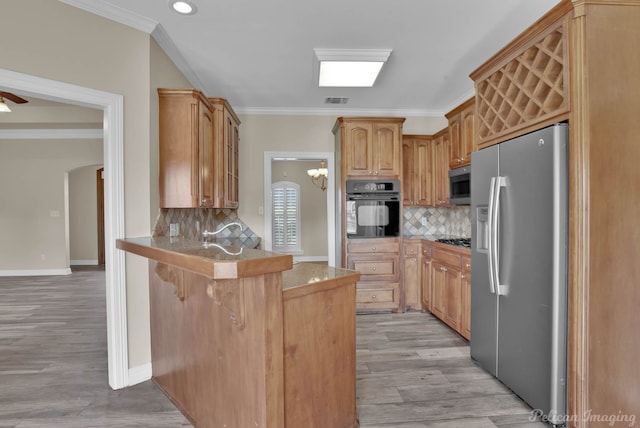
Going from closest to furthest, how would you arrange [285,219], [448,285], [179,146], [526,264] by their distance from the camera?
[526,264] < [179,146] < [448,285] < [285,219]

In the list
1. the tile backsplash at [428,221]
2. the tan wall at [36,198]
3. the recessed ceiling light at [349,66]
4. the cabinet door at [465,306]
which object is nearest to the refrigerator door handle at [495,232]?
the cabinet door at [465,306]

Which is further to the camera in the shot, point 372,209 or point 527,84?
point 372,209

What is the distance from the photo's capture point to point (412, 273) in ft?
13.9

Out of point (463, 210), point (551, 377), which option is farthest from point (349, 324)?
point (463, 210)

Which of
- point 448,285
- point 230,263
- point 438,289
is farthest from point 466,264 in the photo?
point 230,263

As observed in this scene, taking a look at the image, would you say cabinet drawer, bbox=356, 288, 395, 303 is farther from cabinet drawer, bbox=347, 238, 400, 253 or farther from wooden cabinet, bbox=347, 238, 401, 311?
cabinet drawer, bbox=347, 238, 400, 253

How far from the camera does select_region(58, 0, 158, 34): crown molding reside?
7.48ft

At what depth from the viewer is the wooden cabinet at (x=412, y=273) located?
4.22 meters

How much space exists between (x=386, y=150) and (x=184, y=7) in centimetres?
266

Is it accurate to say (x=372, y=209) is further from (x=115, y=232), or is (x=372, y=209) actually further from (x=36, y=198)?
(x=36, y=198)

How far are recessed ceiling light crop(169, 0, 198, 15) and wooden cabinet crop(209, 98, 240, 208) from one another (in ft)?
3.28

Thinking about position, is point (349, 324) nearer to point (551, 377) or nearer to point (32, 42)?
point (551, 377)

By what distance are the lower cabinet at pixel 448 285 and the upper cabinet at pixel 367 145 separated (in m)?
1.17

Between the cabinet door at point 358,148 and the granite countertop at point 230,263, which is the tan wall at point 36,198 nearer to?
the cabinet door at point 358,148
